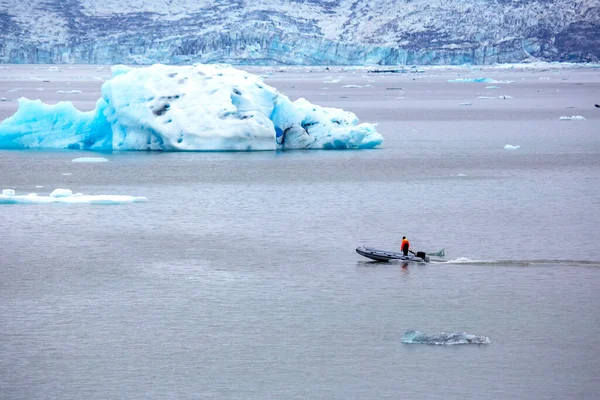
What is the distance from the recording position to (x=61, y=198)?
2159 cm

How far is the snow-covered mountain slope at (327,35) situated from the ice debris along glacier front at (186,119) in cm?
6617

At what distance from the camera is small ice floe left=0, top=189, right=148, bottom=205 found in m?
21.6

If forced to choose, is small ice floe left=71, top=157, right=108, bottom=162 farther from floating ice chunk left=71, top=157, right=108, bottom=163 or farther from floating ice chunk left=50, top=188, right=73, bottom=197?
floating ice chunk left=50, top=188, right=73, bottom=197

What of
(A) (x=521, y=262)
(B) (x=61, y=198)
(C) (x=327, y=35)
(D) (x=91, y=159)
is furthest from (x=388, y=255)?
(C) (x=327, y=35)

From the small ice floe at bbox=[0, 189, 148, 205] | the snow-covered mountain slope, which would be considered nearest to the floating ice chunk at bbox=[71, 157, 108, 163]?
the small ice floe at bbox=[0, 189, 148, 205]

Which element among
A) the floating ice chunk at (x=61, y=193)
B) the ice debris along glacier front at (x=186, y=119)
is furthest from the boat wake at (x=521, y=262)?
the ice debris along glacier front at (x=186, y=119)

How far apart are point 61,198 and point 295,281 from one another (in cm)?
810

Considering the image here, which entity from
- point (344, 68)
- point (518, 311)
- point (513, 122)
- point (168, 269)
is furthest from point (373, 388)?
point (344, 68)

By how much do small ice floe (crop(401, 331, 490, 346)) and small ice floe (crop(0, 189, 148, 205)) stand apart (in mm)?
10971

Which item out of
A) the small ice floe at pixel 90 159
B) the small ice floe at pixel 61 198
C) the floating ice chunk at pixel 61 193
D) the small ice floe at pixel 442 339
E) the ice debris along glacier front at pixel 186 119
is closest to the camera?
the small ice floe at pixel 442 339

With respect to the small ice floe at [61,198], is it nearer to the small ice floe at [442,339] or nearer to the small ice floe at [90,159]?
the small ice floe at [90,159]

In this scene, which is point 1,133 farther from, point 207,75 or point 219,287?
point 219,287

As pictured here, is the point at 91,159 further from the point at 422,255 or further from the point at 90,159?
the point at 422,255

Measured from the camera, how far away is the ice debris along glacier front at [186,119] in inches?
1101
